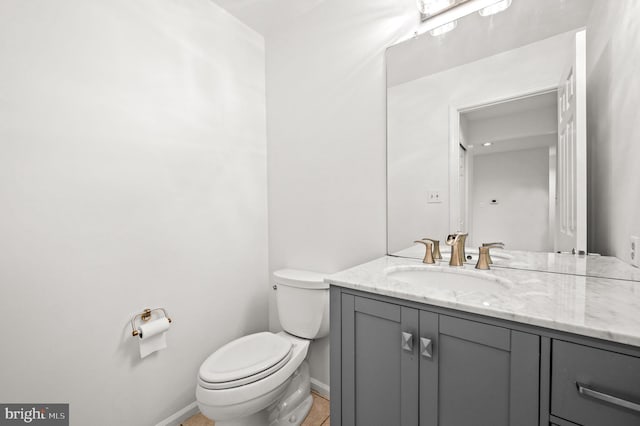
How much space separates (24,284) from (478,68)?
2118 millimetres

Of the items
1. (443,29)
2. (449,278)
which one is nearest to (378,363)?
(449,278)

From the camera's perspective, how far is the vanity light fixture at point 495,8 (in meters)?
1.18

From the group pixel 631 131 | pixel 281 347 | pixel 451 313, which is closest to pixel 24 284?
pixel 281 347

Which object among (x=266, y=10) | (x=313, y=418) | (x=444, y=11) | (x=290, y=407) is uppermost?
(x=266, y=10)

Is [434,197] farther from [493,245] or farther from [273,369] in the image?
[273,369]

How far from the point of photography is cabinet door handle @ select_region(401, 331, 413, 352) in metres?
0.85

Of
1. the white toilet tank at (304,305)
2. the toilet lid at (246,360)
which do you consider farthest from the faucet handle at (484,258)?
the toilet lid at (246,360)

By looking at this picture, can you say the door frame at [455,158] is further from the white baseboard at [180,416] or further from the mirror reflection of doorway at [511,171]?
the white baseboard at [180,416]

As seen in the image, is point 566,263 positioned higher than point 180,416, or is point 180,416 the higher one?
point 566,263

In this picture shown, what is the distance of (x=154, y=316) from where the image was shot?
4.70 ft

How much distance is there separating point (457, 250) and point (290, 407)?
1.22 meters

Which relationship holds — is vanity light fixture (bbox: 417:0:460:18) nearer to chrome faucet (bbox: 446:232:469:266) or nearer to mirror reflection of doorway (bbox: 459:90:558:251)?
mirror reflection of doorway (bbox: 459:90:558:251)

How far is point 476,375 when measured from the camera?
749 mm

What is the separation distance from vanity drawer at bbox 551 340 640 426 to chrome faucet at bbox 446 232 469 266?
575 millimetres
